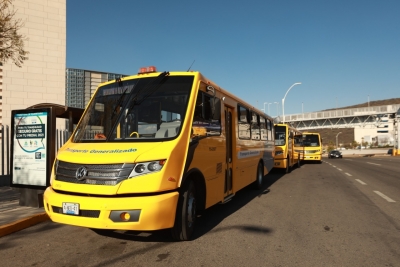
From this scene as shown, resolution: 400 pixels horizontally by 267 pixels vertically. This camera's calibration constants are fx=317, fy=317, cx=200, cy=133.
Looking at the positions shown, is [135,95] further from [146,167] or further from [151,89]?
[146,167]

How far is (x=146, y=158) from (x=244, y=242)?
2.00 meters

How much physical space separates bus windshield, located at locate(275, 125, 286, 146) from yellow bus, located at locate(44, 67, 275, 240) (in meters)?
10.2

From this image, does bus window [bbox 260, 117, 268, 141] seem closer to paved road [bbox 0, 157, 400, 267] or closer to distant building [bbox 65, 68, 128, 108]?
paved road [bbox 0, 157, 400, 267]

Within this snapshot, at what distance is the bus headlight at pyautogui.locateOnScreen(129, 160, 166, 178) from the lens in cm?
405

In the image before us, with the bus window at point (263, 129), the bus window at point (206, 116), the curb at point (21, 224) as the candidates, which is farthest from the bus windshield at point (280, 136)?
the curb at point (21, 224)

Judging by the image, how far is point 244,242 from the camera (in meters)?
4.75

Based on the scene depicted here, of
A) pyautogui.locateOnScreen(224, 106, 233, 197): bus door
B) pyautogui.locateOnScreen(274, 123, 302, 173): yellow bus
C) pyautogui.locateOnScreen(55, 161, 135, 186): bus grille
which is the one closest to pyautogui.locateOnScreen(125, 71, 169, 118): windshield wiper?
pyautogui.locateOnScreen(55, 161, 135, 186): bus grille

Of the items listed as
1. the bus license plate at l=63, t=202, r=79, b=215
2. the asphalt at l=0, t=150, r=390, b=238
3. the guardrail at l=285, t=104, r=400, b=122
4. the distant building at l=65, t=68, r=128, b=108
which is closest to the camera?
the bus license plate at l=63, t=202, r=79, b=215

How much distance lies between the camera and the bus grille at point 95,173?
4047 millimetres

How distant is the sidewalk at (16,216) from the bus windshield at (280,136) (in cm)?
1222

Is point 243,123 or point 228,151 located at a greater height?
point 243,123

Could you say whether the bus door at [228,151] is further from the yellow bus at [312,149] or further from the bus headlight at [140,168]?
the yellow bus at [312,149]

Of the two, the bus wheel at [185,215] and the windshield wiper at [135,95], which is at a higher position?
the windshield wiper at [135,95]

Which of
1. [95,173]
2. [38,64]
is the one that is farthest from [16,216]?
[38,64]
